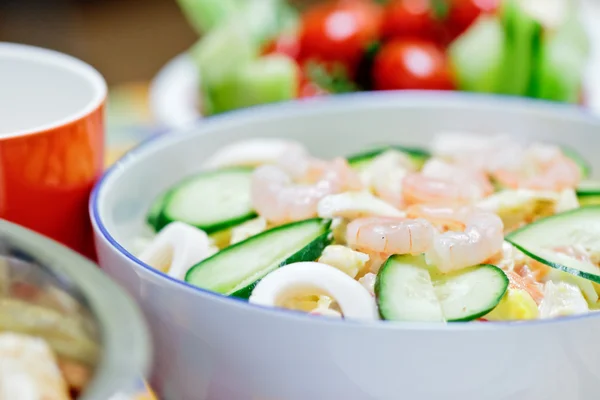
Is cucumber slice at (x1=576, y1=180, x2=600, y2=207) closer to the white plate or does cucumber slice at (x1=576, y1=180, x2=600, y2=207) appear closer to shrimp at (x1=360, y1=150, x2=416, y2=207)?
shrimp at (x1=360, y1=150, x2=416, y2=207)

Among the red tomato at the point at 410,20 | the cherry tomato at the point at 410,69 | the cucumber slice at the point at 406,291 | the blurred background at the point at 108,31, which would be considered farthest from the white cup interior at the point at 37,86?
the blurred background at the point at 108,31

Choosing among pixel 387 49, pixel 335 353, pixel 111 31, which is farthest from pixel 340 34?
pixel 111 31

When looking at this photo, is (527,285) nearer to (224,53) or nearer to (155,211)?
(155,211)

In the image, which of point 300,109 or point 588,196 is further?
point 300,109

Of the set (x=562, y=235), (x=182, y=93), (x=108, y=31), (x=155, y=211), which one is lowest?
(x=108, y=31)

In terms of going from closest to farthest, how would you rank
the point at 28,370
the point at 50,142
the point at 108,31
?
the point at 28,370 → the point at 50,142 → the point at 108,31

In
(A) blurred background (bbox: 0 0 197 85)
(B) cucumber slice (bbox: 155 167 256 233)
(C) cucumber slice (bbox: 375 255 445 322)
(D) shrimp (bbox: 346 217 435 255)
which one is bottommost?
(A) blurred background (bbox: 0 0 197 85)

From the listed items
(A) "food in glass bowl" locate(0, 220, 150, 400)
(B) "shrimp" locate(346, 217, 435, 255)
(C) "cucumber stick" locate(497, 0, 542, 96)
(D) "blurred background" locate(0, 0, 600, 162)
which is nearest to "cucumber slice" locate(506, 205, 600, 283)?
(B) "shrimp" locate(346, 217, 435, 255)
